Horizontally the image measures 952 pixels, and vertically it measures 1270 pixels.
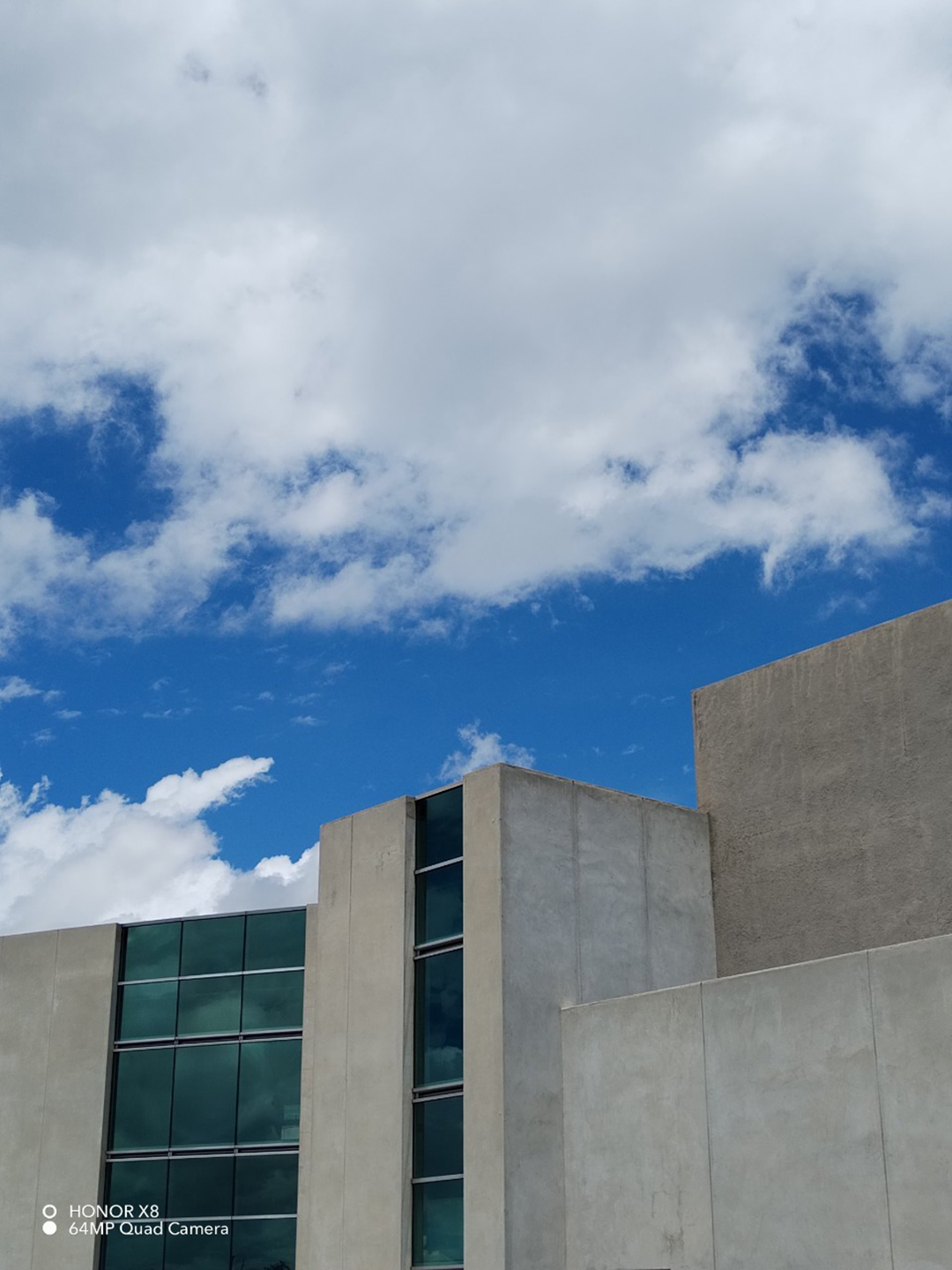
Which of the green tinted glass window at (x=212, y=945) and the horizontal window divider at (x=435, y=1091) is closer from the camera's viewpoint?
the horizontal window divider at (x=435, y=1091)

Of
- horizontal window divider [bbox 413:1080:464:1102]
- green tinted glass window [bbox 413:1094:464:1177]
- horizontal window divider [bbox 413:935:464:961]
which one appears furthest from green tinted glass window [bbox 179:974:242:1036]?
green tinted glass window [bbox 413:1094:464:1177]

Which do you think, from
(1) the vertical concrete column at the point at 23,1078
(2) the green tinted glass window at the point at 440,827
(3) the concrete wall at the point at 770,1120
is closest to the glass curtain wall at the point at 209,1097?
(1) the vertical concrete column at the point at 23,1078

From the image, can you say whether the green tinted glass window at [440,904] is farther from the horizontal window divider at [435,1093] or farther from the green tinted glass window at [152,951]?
the green tinted glass window at [152,951]

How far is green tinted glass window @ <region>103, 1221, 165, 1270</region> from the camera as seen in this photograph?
2680 cm

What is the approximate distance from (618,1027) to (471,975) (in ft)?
7.82

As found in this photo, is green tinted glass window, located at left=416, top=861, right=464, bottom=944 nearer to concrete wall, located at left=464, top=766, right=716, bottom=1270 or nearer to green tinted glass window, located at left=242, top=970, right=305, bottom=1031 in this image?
concrete wall, located at left=464, top=766, right=716, bottom=1270

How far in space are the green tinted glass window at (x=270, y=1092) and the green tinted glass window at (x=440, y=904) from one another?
3.93 metres

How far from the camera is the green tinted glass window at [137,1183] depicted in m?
27.3

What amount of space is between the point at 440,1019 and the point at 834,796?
721 centimetres

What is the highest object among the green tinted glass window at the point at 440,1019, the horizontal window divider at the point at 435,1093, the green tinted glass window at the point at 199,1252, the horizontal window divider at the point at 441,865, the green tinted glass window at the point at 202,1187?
the horizontal window divider at the point at 441,865

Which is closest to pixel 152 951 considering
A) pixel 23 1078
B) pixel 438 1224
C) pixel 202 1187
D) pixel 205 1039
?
pixel 205 1039

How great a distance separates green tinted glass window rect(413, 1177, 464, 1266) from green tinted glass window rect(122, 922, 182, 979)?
7.63m

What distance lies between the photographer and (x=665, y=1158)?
21094mm

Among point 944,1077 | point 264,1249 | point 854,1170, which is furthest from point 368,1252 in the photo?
point 944,1077
